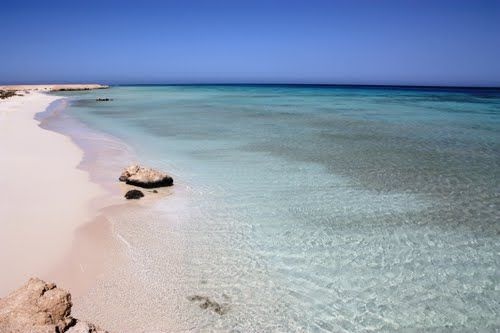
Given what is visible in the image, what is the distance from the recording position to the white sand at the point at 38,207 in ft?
16.8

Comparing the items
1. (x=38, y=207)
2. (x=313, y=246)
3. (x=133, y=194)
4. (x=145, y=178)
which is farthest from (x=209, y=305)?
(x=145, y=178)

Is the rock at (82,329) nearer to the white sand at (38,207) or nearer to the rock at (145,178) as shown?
the white sand at (38,207)

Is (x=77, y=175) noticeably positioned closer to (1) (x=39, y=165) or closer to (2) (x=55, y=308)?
(1) (x=39, y=165)

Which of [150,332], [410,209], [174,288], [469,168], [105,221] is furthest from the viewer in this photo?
[469,168]

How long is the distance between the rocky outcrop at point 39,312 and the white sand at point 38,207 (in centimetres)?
102

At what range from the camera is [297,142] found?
1532 centimetres

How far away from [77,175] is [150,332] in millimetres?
6468

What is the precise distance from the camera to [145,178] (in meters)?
8.41

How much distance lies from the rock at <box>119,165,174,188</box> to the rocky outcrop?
181 inches

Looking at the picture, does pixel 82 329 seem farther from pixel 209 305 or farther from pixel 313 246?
pixel 313 246

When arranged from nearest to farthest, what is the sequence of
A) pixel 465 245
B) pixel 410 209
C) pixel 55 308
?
pixel 55 308, pixel 465 245, pixel 410 209

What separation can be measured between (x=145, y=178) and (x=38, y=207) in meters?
2.18

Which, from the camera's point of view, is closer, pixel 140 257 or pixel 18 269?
pixel 18 269

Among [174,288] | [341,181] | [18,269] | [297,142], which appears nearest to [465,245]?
[341,181]
